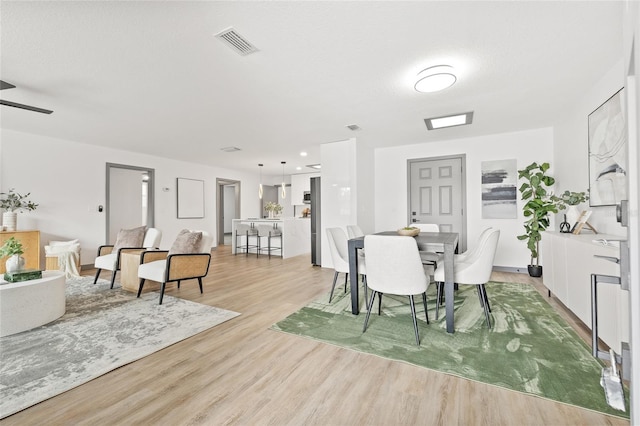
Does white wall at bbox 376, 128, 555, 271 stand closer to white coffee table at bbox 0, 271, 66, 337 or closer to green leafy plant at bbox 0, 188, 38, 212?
white coffee table at bbox 0, 271, 66, 337

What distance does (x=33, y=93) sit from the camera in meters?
3.12

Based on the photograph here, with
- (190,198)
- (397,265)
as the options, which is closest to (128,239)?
(190,198)

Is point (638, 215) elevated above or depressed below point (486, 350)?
above

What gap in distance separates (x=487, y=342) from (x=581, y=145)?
9.77ft

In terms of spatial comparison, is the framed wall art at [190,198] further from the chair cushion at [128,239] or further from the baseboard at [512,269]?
the baseboard at [512,269]

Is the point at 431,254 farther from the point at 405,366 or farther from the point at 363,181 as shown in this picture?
the point at 363,181

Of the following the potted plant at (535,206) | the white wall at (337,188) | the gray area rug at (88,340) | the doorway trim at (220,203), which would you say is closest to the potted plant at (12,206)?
the gray area rug at (88,340)

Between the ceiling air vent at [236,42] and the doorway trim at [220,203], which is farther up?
the ceiling air vent at [236,42]

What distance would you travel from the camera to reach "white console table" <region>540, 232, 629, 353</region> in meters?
1.85

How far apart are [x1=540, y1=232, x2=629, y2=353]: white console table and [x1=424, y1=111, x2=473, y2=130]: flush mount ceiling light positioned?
1.91m

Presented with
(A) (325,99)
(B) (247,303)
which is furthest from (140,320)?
(A) (325,99)

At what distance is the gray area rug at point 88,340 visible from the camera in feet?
5.78

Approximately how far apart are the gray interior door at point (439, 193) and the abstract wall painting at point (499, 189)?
1.25 feet

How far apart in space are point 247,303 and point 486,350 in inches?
97.5
